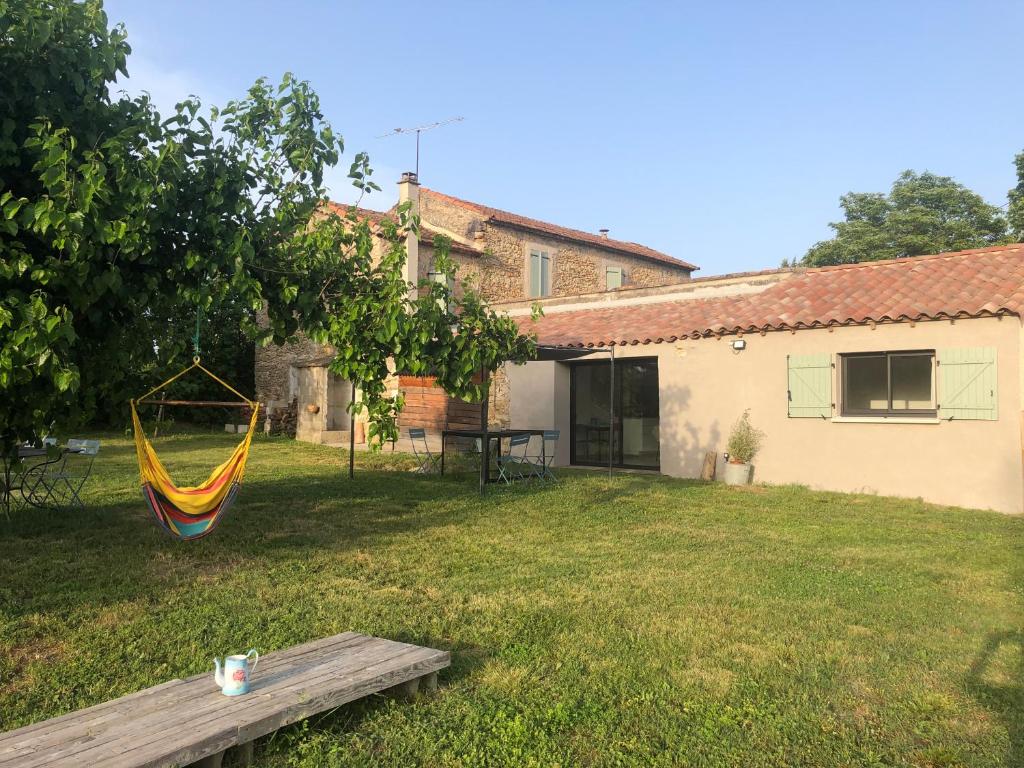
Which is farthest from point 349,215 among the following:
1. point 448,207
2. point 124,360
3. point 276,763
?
point 448,207

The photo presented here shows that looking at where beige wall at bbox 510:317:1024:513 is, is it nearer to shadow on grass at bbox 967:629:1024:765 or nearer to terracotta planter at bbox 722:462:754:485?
terracotta planter at bbox 722:462:754:485

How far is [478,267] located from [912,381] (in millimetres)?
12968

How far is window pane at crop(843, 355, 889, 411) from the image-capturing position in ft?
34.5

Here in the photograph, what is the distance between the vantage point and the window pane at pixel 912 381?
402 inches

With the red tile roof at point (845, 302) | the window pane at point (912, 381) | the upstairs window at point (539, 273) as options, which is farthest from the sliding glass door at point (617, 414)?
the upstairs window at point (539, 273)

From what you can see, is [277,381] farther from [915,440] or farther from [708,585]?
[708,585]

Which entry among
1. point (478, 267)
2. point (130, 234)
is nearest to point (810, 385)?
→ point (130, 234)

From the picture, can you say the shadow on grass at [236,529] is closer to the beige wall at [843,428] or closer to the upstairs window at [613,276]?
the beige wall at [843,428]

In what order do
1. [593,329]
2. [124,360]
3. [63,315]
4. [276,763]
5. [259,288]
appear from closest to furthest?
[276,763] < [63,315] < [259,288] < [124,360] < [593,329]

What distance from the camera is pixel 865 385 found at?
35.0 ft

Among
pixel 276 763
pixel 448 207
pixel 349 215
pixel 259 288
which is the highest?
pixel 448 207

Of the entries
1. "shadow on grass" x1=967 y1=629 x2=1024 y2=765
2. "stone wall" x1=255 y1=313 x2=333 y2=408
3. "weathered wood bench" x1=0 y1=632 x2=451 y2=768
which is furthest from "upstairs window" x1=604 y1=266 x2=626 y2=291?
"weathered wood bench" x1=0 y1=632 x2=451 y2=768

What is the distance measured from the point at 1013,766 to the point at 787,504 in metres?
6.68

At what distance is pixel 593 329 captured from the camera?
13953 mm
